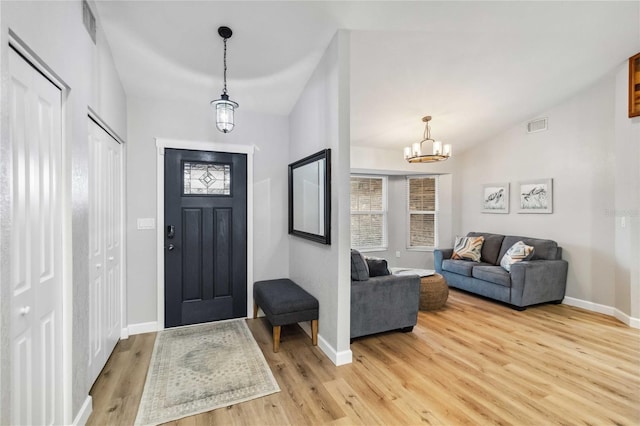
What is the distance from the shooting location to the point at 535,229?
4594mm

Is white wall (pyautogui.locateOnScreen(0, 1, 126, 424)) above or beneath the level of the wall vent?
beneath

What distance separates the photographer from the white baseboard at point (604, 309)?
336 centimetres

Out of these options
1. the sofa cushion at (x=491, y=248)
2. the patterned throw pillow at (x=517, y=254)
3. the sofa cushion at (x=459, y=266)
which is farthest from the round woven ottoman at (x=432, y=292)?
the sofa cushion at (x=491, y=248)

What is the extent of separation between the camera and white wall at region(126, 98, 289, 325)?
10.3ft

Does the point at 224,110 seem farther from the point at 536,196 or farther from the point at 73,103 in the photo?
the point at 536,196

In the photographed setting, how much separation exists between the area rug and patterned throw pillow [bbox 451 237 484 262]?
371 centimetres

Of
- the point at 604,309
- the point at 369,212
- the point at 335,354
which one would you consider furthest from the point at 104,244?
the point at 604,309

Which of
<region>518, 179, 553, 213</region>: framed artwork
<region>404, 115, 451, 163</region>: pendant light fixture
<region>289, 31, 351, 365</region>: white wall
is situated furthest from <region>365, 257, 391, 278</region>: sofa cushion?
<region>518, 179, 553, 213</region>: framed artwork

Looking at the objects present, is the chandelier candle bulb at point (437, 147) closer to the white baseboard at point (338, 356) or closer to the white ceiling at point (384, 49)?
the white ceiling at point (384, 49)

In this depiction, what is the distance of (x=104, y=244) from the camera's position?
96.2 inches

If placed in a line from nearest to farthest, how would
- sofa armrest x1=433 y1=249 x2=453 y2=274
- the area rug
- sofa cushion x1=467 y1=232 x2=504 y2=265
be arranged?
the area rug, sofa cushion x1=467 y1=232 x2=504 y2=265, sofa armrest x1=433 y1=249 x2=453 y2=274

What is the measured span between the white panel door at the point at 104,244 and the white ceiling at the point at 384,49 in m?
0.87

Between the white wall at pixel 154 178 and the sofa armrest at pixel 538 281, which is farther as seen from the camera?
the sofa armrest at pixel 538 281

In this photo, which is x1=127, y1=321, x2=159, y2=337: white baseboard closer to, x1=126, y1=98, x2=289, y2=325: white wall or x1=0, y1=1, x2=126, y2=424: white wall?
x1=126, y1=98, x2=289, y2=325: white wall
